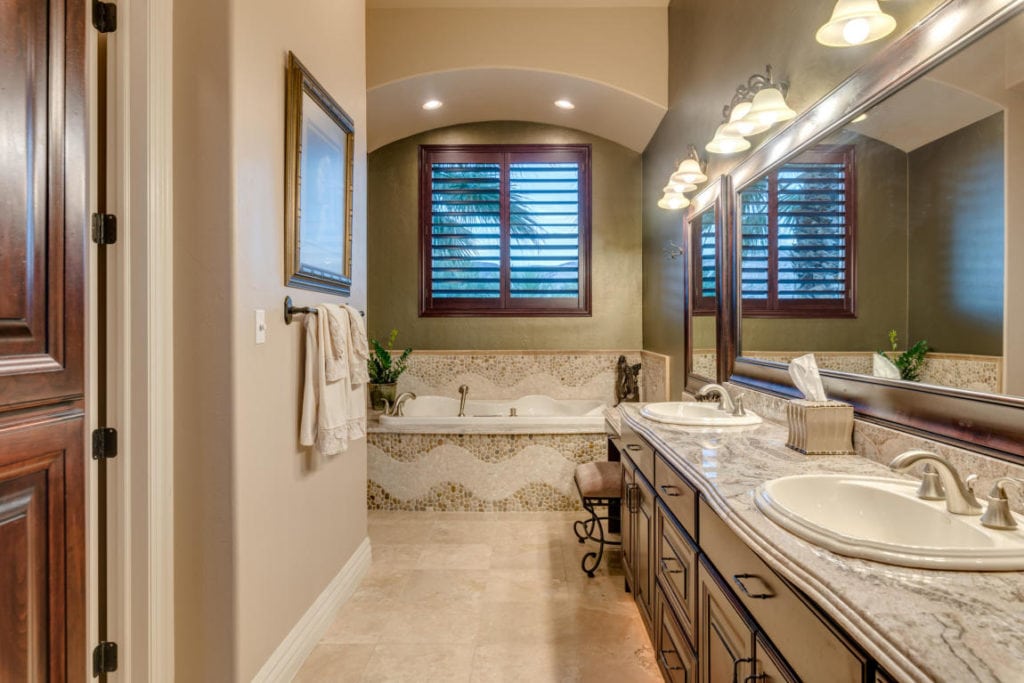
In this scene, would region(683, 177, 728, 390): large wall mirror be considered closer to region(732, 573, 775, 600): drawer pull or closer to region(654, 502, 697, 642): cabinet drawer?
region(654, 502, 697, 642): cabinet drawer

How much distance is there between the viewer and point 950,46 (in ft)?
3.92

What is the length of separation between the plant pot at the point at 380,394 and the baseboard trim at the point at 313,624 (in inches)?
52.5

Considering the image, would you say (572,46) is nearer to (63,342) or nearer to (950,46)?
(950,46)

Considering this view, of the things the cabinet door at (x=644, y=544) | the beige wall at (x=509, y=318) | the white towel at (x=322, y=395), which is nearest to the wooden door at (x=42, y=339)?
the white towel at (x=322, y=395)

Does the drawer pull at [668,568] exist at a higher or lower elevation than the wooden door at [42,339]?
lower

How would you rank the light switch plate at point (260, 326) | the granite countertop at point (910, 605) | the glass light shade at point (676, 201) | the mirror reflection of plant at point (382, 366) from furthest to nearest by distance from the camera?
1. the mirror reflection of plant at point (382, 366)
2. the glass light shade at point (676, 201)
3. the light switch plate at point (260, 326)
4. the granite countertop at point (910, 605)

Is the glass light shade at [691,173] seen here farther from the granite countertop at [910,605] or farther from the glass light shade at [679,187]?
the granite countertop at [910,605]

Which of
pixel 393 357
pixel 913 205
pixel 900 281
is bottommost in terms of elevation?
pixel 393 357

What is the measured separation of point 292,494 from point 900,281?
200cm

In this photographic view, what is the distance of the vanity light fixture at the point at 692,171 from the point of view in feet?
8.93

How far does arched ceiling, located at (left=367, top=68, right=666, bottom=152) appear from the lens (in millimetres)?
3664

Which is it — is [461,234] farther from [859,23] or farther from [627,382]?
[859,23]

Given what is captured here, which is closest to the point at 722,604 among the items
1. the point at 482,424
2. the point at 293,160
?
the point at 293,160

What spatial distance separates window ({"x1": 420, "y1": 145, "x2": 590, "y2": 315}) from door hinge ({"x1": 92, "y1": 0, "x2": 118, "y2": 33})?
3.09 m
